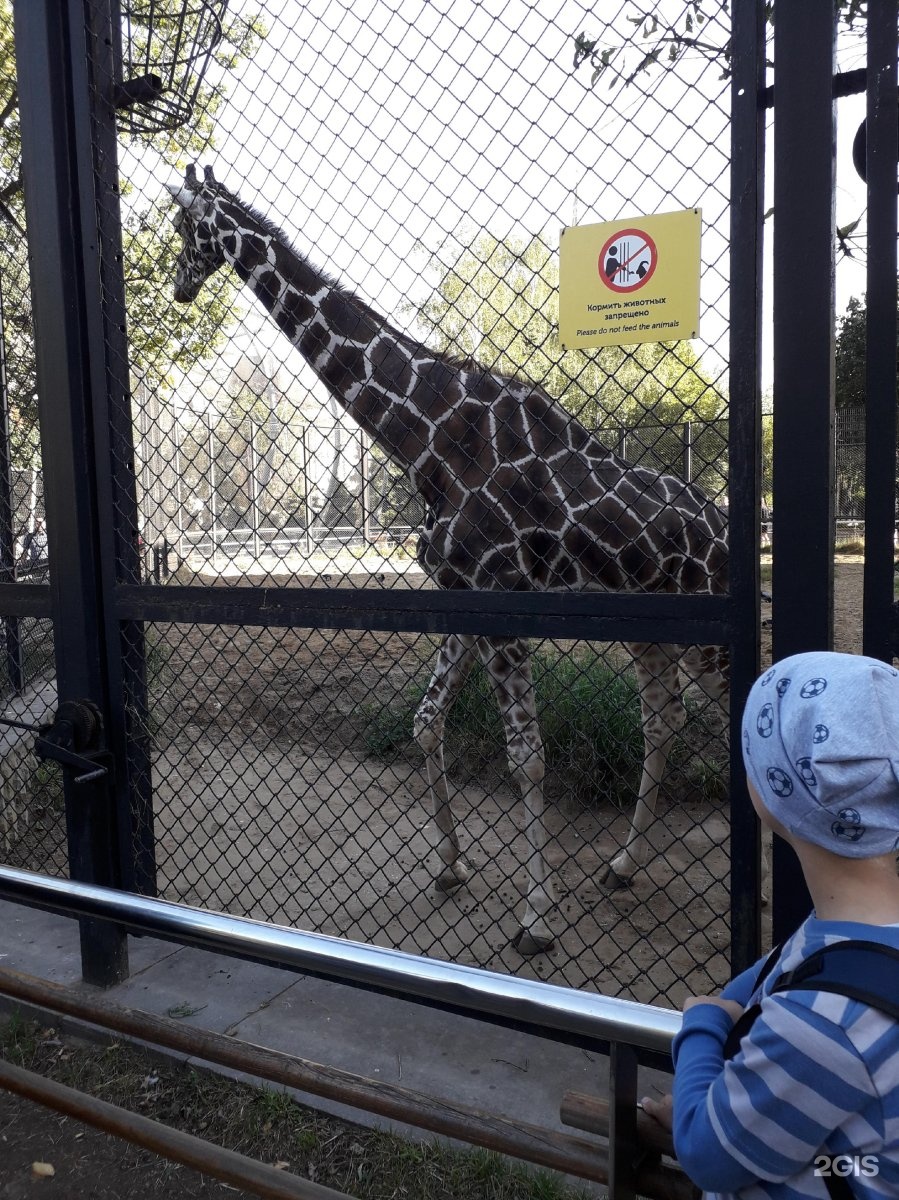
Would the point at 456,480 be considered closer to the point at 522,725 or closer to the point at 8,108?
the point at 522,725

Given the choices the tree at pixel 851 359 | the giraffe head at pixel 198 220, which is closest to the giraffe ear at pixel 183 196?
the giraffe head at pixel 198 220

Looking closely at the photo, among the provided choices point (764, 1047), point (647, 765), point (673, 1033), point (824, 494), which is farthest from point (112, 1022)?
point (647, 765)

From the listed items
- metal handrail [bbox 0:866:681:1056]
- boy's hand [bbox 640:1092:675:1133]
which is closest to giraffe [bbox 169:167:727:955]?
metal handrail [bbox 0:866:681:1056]

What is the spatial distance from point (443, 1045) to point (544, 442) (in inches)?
81.1

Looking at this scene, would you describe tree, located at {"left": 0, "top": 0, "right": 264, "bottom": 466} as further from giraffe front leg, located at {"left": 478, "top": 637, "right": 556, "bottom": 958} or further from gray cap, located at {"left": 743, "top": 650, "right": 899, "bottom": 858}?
gray cap, located at {"left": 743, "top": 650, "right": 899, "bottom": 858}

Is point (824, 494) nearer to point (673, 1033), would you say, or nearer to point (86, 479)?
point (673, 1033)

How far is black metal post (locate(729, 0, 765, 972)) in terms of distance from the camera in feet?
5.87

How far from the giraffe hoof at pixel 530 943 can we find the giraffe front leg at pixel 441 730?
1.53 feet

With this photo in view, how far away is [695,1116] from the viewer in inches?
40.9

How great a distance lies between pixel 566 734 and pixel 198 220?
3.22m

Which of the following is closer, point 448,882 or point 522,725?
point 522,725

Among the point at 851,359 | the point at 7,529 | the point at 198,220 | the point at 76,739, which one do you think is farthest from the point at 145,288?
the point at 851,359

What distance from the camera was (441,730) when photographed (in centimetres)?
384

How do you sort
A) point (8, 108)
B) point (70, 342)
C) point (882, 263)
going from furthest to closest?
point (8, 108), point (70, 342), point (882, 263)
